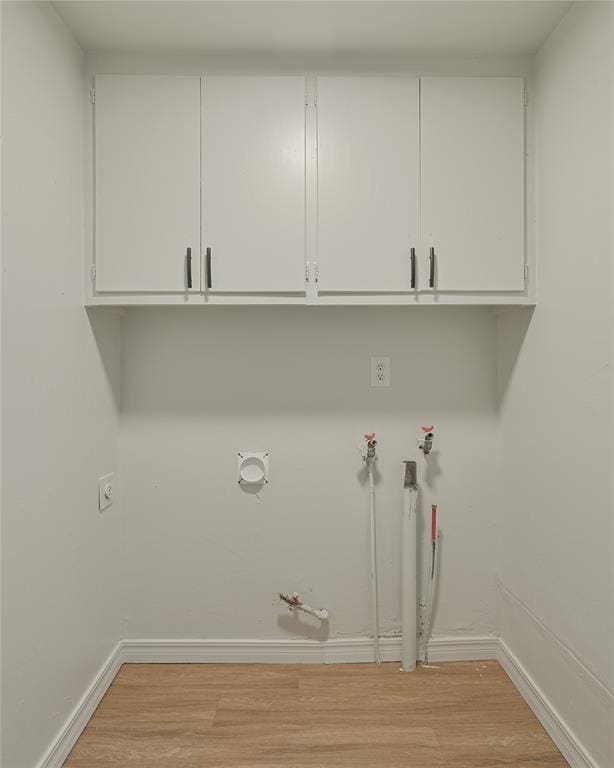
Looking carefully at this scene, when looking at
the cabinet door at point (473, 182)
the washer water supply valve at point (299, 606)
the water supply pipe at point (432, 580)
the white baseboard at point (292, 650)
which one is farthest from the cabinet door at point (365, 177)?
the white baseboard at point (292, 650)

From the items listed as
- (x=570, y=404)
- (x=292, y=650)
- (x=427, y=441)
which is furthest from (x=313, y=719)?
(x=570, y=404)

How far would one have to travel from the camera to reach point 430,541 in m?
2.05

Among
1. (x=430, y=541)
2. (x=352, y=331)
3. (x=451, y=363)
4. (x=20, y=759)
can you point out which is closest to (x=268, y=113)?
(x=352, y=331)

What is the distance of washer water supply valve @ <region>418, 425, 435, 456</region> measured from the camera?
197 centimetres

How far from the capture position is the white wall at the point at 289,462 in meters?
2.02

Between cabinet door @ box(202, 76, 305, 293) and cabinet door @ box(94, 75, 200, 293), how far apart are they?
0.22 feet

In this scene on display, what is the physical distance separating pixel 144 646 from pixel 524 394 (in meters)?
1.89

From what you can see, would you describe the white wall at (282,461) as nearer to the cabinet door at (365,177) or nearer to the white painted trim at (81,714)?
the white painted trim at (81,714)

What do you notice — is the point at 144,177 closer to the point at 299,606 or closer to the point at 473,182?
the point at 473,182

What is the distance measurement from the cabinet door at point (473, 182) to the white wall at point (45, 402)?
4.10 ft

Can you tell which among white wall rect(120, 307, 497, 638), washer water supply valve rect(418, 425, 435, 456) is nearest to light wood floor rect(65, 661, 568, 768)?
white wall rect(120, 307, 497, 638)

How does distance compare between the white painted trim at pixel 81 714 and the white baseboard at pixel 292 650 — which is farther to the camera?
the white baseboard at pixel 292 650

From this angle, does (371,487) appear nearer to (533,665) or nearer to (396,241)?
(533,665)

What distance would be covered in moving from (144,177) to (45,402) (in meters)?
0.88
